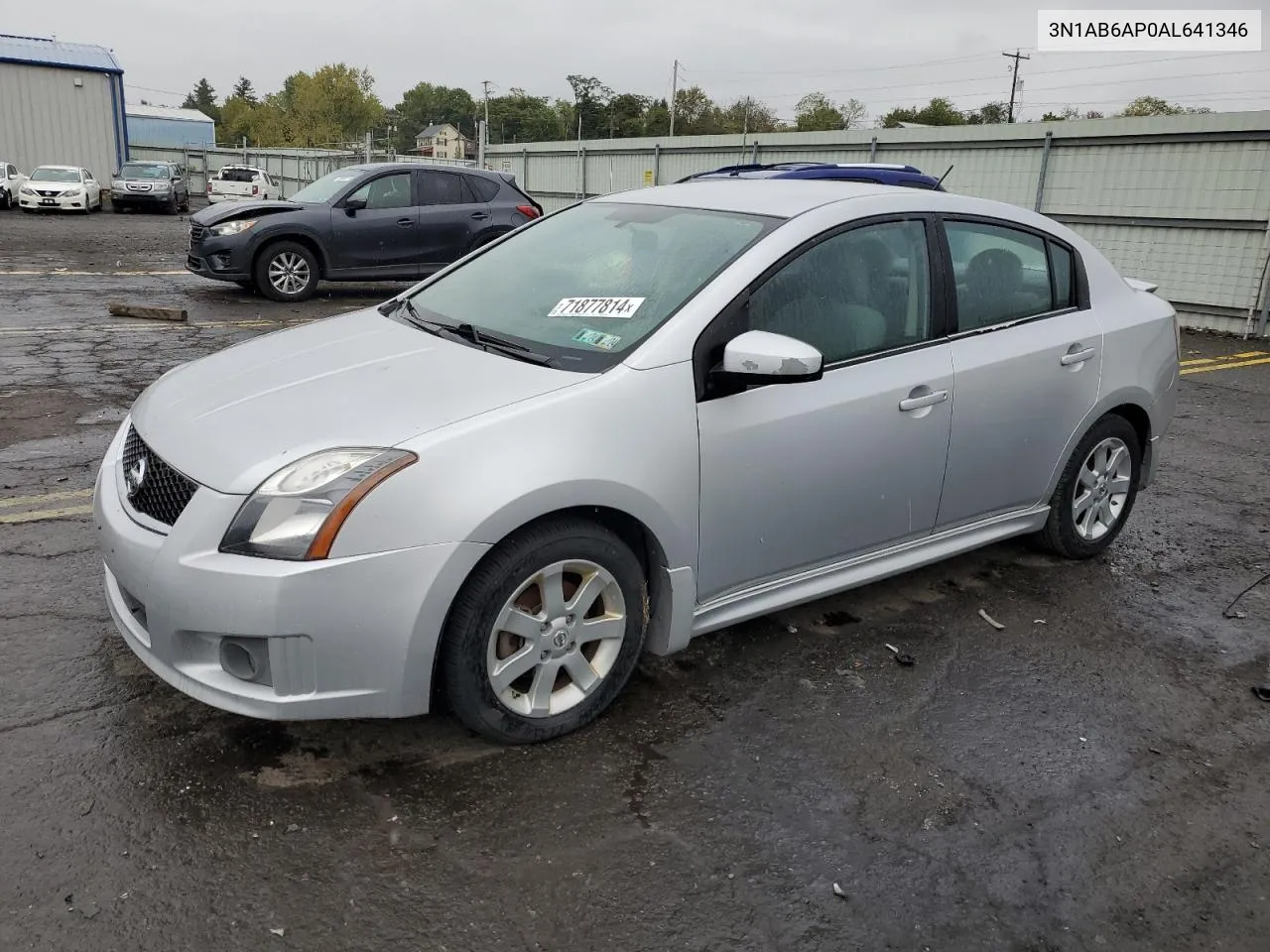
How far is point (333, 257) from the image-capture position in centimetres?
1251

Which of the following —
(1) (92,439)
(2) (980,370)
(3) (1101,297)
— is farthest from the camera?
(1) (92,439)

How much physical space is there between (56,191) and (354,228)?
64.4ft

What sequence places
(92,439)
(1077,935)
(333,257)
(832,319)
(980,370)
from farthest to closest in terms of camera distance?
(333,257), (92,439), (980,370), (832,319), (1077,935)

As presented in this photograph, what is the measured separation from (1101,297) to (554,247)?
242 cm

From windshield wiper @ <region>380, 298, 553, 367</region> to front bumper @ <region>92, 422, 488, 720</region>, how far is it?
77 cm

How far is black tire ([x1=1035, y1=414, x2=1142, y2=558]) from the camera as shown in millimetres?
4512

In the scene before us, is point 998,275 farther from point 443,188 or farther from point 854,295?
point 443,188

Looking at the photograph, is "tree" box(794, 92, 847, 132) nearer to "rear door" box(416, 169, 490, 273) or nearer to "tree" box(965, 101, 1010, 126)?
"tree" box(965, 101, 1010, 126)

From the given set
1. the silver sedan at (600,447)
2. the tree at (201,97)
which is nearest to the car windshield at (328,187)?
the silver sedan at (600,447)

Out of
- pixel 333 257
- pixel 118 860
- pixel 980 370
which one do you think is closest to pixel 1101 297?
pixel 980 370

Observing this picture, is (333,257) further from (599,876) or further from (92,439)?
(599,876)

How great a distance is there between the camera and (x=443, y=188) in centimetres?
1319

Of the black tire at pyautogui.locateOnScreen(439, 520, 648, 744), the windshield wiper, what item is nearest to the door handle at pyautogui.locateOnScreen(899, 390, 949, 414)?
the black tire at pyautogui.locateOnScreen(439, 520, 648, 744)

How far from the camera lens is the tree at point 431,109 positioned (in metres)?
144
